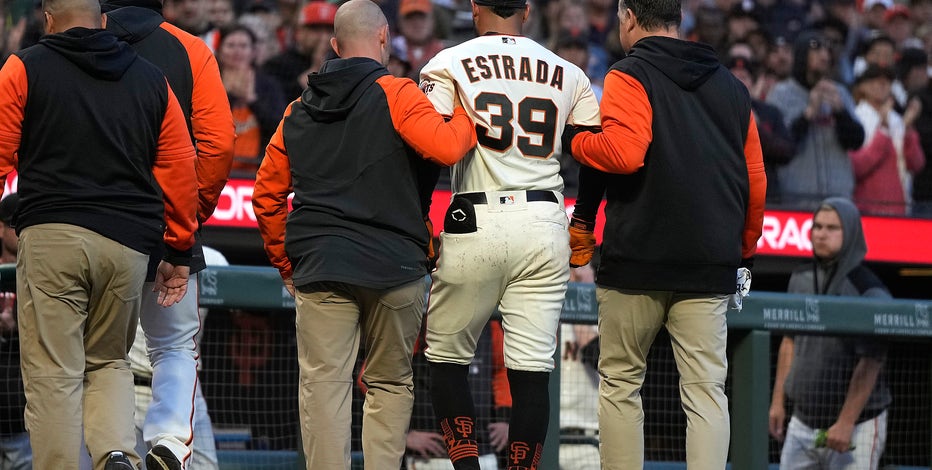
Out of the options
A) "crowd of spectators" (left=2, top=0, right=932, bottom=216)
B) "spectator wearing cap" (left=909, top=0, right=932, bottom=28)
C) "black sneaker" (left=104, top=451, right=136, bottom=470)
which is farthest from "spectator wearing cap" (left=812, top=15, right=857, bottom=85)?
"black sneaker" (left=104, top=451, right=136, bottom=470)

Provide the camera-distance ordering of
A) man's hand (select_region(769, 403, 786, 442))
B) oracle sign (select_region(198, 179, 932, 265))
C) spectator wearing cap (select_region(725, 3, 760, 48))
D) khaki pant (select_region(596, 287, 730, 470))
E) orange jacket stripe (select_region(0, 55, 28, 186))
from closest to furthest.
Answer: orange jacket stripe (select_region(0, 55, 28, 186)) < khaki pant (select_region(596, 287, 730, 470)) < man's hand (select_region(769, 403, 786, 442)) < oracle sign (select_region(198, 179, 932, 265)) < spectator wearing cap (select_region(725, 3, 760, 48))

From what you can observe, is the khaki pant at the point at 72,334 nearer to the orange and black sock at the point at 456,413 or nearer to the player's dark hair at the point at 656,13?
the orange and black sock at the point at 456,413

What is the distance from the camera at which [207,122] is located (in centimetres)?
468

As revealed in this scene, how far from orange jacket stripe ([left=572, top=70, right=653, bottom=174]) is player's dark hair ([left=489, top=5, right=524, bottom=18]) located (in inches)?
17.0

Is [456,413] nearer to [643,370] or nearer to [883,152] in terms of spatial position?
[643,370]

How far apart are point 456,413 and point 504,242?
24.7 inches

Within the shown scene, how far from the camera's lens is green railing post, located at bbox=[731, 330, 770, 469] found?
19.2ft

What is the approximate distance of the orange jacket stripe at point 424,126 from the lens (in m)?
4.19

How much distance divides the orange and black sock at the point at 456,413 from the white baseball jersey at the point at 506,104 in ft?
2.19

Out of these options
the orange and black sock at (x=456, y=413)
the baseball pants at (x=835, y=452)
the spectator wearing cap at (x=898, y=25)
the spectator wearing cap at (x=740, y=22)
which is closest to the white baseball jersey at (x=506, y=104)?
the orange and black sock at (x=456, y=413)

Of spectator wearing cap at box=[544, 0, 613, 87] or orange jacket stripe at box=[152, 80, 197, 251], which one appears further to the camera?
spectator wearing cap at box=[544, 0, 613, 87]

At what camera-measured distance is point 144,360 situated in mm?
5965

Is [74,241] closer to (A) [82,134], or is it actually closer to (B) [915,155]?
(A) [82,134]

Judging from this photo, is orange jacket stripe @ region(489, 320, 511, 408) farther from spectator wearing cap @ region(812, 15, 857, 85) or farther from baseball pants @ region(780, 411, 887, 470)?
spectator wearing cap @ region(812, 15, 857, 85)
